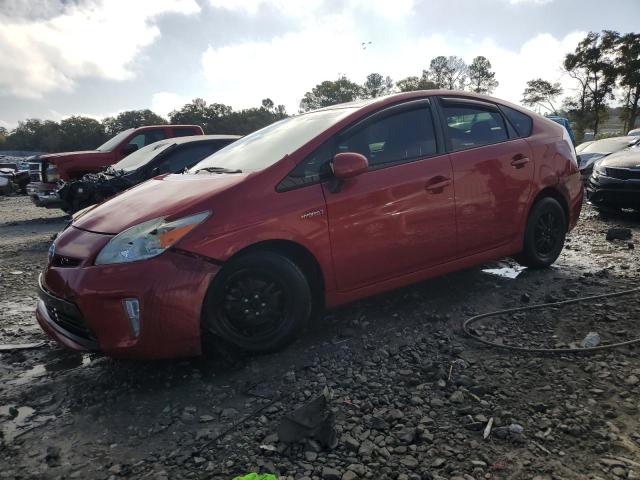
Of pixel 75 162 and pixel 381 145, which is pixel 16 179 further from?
pixel 381 145

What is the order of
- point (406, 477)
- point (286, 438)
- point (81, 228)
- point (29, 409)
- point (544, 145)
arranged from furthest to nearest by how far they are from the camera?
point (544, 145) → point (81, 228) → point (29, 409) → point (286, 438) → point (406, 477)

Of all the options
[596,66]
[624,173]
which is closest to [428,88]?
[596,66]

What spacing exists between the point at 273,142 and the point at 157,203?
105 centimetres

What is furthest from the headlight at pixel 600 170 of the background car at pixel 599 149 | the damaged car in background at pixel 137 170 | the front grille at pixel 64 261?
the front grille at pixel 64 261

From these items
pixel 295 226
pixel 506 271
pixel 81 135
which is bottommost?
pixel 506 271

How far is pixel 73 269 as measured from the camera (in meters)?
2.66

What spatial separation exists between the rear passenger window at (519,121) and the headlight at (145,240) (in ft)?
9.91

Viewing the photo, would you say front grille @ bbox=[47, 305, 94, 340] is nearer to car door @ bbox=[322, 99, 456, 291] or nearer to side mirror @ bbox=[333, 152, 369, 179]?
car door @ bbox=[322, 99, 456, 291]

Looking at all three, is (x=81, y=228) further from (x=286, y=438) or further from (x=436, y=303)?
(x=436, y=303)

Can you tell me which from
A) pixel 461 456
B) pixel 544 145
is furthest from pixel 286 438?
pixel 544 145

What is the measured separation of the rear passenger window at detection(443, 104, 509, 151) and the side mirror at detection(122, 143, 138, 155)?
769cm

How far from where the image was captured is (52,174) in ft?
29.0

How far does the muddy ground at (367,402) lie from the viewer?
1994 mm

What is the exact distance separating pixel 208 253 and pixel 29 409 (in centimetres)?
129
